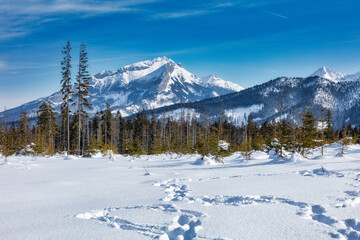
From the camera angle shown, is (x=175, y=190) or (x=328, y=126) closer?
(x=175, y=190)

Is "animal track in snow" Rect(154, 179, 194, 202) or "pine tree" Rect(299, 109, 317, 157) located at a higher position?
"pine tree" Rect(299, 109, 317, 157)

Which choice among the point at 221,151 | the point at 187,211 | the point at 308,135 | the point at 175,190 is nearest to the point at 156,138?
the point at 221,151

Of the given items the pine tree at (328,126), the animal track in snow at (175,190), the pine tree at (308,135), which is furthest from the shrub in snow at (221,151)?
the animal track in snow at (175,190)

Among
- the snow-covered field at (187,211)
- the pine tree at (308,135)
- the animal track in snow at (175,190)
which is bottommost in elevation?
the animal track in snow at (175,190)

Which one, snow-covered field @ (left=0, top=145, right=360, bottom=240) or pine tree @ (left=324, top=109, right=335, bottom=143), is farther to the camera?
pine tree @ (left=324, top=109, right=335, bottom=143)

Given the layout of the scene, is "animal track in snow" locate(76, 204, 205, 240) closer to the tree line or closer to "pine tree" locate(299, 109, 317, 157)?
the tree line

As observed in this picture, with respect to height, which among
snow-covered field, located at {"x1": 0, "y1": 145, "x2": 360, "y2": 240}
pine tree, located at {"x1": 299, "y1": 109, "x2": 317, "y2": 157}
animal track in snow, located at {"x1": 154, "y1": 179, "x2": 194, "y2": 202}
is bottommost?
animal track in snow, located at {"x1": 154, "y1": 179, "x2": 194, "y2": 202}

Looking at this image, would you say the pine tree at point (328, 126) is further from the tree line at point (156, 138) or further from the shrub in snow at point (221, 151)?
the shrub in snow at point (221, 151)

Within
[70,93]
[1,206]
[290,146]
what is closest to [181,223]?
[1,206]

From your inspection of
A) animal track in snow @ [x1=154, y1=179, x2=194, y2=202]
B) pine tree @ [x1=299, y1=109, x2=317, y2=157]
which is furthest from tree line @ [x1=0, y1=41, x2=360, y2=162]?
animal track in snow @ [x1=154, y1=179, x2=194, y2=202]

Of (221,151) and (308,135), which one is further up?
(308,135)

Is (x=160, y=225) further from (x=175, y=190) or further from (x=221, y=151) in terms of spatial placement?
(x=221, y=151)

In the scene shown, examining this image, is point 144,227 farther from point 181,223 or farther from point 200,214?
point 200,214

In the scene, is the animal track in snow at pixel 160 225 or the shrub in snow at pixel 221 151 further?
the shrub in snow at pixel 221 151
